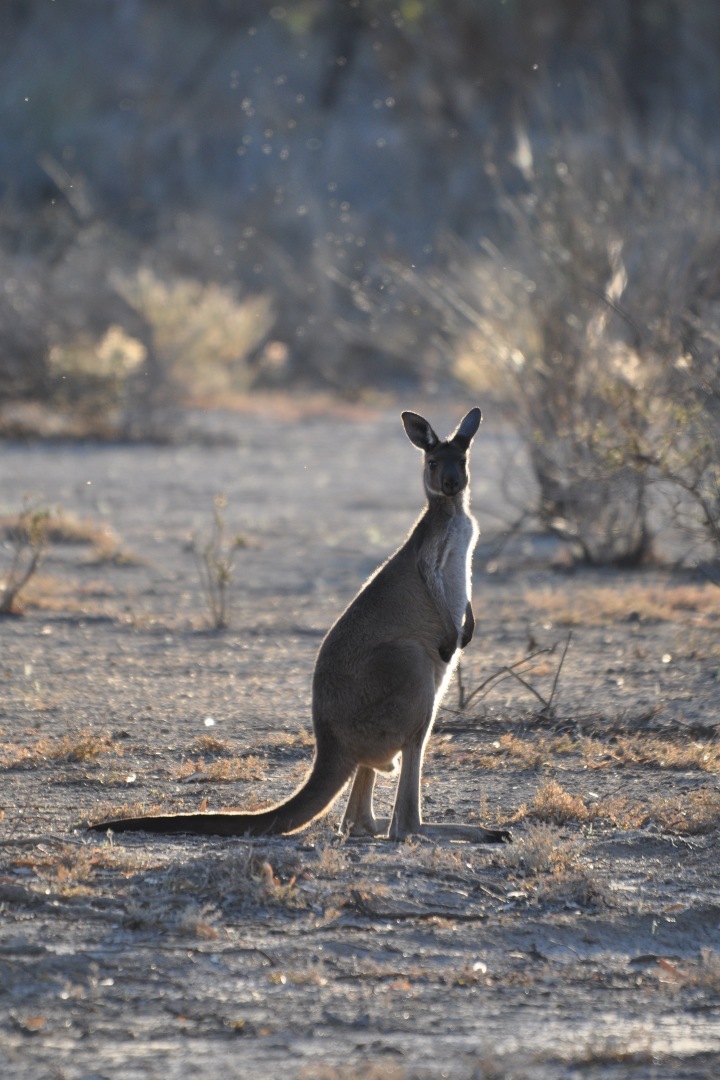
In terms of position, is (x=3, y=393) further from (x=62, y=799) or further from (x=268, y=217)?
(x=268, y=217)

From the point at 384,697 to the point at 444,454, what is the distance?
1.17 metres

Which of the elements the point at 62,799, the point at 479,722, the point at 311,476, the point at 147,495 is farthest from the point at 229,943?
the point at 311,476

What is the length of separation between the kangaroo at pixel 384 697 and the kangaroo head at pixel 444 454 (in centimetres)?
3

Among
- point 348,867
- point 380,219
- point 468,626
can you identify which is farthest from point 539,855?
point 380,219

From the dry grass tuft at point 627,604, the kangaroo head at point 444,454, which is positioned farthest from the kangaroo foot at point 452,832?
the dry grass tuft at point 627,604

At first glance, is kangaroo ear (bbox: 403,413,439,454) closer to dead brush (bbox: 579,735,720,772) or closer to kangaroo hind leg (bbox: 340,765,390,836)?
kangaroo hind leg (bbox: 340,765,390,836)

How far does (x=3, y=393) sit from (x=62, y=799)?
17698 mm

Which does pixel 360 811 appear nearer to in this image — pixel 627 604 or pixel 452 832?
pixel 452 832

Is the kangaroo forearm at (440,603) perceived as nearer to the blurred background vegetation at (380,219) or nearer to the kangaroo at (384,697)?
the kangaroo at (384,697)

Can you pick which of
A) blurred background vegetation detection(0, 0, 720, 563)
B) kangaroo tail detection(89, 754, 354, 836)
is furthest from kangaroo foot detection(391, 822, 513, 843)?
blurred background vegetation detection(0, 0, 720, 563)

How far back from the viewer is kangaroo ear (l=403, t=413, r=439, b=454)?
19.5 ft

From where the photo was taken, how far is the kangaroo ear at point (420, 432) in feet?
19.5

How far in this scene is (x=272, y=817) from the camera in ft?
16.4

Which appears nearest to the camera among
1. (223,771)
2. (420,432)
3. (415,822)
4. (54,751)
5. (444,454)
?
(415,822)
